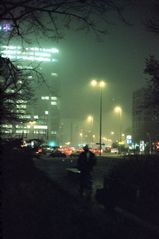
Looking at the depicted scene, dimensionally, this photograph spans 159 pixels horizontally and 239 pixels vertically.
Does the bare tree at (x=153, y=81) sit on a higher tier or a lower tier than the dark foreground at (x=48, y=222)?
higher

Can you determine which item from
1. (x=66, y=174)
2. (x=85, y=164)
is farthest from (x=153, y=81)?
(x=66, y=174)

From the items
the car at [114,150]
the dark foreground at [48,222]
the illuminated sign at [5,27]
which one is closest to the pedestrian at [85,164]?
the dark foreground at [48,222]

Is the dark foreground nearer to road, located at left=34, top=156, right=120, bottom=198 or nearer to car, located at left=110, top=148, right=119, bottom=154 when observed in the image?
road, located at left=34, top=156, right=120, bottom=198

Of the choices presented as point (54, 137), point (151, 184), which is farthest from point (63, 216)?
point (54, 137)

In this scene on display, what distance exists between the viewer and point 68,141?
550 feet

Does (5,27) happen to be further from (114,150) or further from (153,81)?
(114,150)

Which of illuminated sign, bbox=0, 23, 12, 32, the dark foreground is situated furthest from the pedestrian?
illuminated sign, bbox=0, 23, 12, 32

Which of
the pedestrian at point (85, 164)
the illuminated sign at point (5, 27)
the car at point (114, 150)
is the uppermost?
the illuminated sign at point (5, 27)

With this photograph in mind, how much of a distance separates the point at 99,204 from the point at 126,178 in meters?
1.22

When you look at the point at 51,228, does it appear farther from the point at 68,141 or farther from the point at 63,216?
the point at 68,141

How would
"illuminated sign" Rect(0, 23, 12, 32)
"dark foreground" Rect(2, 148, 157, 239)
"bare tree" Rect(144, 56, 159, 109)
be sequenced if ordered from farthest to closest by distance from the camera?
1. "bare tree" Rect(144, 56, 159, 109)
2. "illuminated sign" Rect(0, 23, 12, 32)
3. "dark foreground" Rect(2, 148, 157, 239)

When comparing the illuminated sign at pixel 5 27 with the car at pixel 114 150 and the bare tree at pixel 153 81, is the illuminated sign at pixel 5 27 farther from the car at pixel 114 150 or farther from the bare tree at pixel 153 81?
the car at pixel 114 150

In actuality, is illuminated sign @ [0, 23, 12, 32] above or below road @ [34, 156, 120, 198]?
above

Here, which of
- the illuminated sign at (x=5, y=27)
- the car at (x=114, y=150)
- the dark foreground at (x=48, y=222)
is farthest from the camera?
the car at (x=114, y=150)
